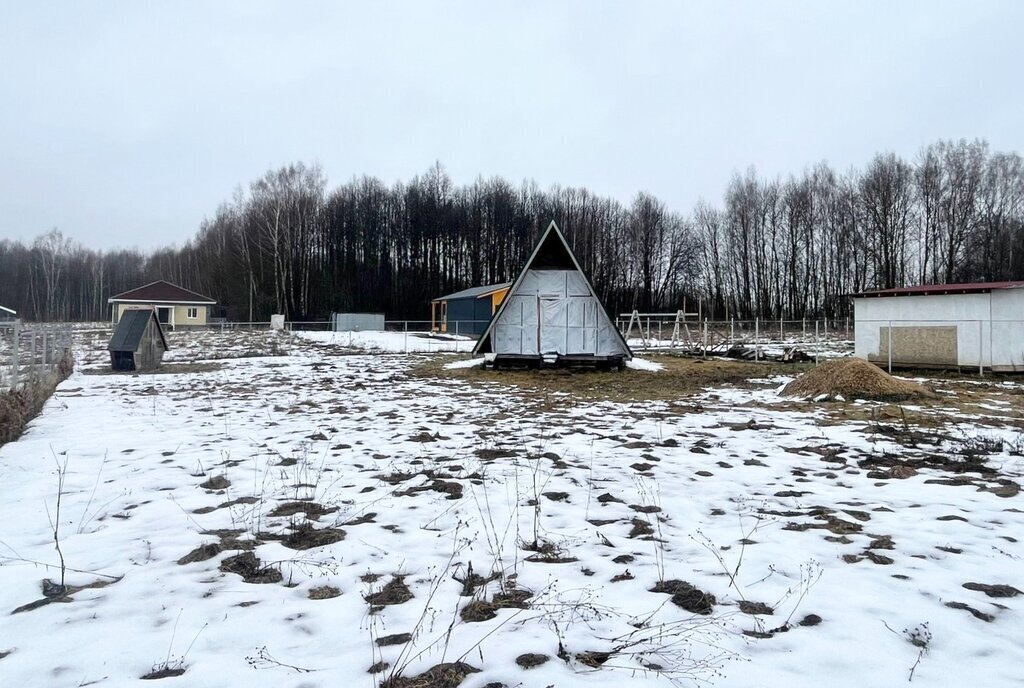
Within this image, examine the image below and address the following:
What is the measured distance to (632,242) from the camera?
6450 centimetres

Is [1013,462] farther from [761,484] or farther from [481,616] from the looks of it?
[481,616]

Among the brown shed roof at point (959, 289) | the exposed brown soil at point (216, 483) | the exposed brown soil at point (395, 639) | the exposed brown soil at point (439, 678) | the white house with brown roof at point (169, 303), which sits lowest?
the exposed brown soil at point (395, 639)

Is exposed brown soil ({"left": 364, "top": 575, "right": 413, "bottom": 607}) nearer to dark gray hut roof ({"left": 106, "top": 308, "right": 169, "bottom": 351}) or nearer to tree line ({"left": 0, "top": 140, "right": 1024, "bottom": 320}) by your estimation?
dark gray hut roof ({"left": 106, "top": 308, "right": 169, "bottom": 351})

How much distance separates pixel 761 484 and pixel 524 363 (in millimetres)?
12764

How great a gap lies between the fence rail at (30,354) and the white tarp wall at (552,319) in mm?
11371

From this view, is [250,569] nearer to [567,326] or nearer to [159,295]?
[567,326]

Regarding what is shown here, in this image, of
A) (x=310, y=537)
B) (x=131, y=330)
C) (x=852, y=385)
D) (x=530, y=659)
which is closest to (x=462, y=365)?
(x=131, y=330)

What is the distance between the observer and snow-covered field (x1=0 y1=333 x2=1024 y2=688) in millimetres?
2652

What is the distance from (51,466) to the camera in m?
6.03

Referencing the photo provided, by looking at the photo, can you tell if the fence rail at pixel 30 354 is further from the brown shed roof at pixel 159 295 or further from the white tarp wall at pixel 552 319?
the brown shed roof at pixel 159 295

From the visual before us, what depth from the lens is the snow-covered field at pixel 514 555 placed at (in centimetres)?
265

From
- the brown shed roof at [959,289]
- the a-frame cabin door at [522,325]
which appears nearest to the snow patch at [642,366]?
the a-frame cabin door at [522,325]

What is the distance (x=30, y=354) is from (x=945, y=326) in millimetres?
25974

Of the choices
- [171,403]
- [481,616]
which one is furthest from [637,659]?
[171,403]
